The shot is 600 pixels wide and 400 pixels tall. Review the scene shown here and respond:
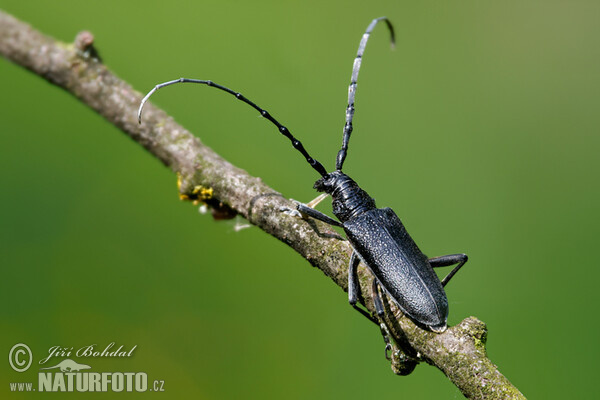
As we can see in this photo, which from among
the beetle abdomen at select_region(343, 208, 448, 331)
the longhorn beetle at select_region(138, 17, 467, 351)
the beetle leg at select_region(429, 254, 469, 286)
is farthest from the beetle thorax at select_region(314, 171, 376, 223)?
the beetle leg at select_region(429, 254, 469, 286)

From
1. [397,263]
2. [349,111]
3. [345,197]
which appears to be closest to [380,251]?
[397,263]

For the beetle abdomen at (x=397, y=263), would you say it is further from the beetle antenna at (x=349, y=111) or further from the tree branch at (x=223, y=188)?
the beetle antenna at (x=349, y=111)

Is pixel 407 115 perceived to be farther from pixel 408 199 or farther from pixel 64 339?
pixel 64 339

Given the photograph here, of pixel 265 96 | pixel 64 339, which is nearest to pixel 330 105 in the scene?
pixel 265 96

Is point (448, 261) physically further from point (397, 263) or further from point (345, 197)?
point (345, 197)

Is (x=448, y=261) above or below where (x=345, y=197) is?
below
